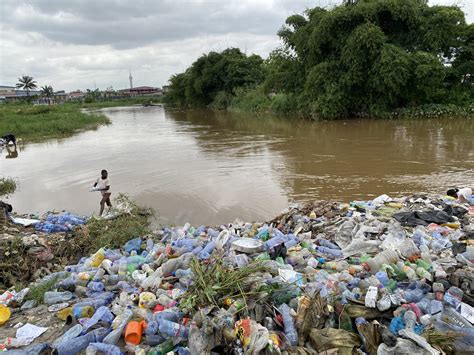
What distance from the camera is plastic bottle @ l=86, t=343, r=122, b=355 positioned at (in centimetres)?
280

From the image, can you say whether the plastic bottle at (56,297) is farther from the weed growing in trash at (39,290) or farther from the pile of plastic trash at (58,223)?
the pile of plastic trash at (58,223)

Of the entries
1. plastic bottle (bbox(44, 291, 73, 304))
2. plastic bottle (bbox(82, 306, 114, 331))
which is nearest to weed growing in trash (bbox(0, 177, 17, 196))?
plastic bottle (bbox(44, 291, 73, 304))

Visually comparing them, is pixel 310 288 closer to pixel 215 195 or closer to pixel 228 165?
pixel 215 195

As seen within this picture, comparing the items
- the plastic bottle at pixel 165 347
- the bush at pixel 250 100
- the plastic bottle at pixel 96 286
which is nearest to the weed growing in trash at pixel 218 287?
the plastic bottle at pixel 165 347

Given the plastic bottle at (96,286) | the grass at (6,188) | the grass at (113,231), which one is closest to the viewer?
the plastic bottle at (96,286)

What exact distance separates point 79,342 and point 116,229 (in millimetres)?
2899

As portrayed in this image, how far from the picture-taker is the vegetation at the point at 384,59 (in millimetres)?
19484

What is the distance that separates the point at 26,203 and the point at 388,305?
8.40 meters

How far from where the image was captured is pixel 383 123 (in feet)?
63.4

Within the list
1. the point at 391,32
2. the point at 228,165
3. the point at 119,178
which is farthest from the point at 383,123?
the point at 119,178

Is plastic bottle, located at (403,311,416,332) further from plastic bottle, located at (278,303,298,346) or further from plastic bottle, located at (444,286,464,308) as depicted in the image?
plastic bottle, located at (278,303,298,346)

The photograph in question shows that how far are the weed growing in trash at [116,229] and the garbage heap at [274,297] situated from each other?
448 mm

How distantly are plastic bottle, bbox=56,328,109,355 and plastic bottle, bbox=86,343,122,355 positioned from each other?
104mm

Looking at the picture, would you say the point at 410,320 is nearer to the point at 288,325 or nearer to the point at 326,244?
the point at 288,325
